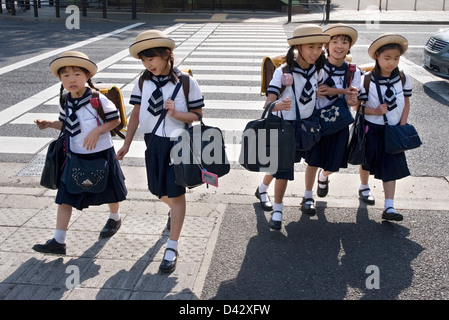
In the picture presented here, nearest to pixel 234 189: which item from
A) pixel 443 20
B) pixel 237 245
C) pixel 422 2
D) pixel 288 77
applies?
pixel 237 245

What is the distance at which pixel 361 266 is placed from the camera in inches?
163

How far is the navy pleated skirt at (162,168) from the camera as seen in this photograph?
4.08 metres

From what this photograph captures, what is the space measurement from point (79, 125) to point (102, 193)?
1.97ft

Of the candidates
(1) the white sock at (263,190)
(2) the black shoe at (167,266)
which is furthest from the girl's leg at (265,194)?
(2) the black shoe at (167,266)

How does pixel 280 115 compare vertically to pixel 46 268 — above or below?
above

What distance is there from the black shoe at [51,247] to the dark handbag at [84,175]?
0.43 meters

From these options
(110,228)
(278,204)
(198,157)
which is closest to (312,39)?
(198,157)

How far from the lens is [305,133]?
4457mm

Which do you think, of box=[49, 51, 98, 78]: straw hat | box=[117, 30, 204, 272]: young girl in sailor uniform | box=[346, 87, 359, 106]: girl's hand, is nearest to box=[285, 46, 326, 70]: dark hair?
box=[346, 87, 359, 106]: girl's hand

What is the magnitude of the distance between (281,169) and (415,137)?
138cm

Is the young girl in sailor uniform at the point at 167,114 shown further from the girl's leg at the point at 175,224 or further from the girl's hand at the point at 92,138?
the girl's hand at the point at 92,138

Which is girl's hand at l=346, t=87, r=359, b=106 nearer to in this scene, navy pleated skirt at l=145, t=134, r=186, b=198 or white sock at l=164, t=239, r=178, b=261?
navy pleated skirt at l=145, t=134, r=186, b=198

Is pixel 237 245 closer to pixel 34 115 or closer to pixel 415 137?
pixel 415 137

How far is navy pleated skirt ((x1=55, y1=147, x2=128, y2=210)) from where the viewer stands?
432cm
